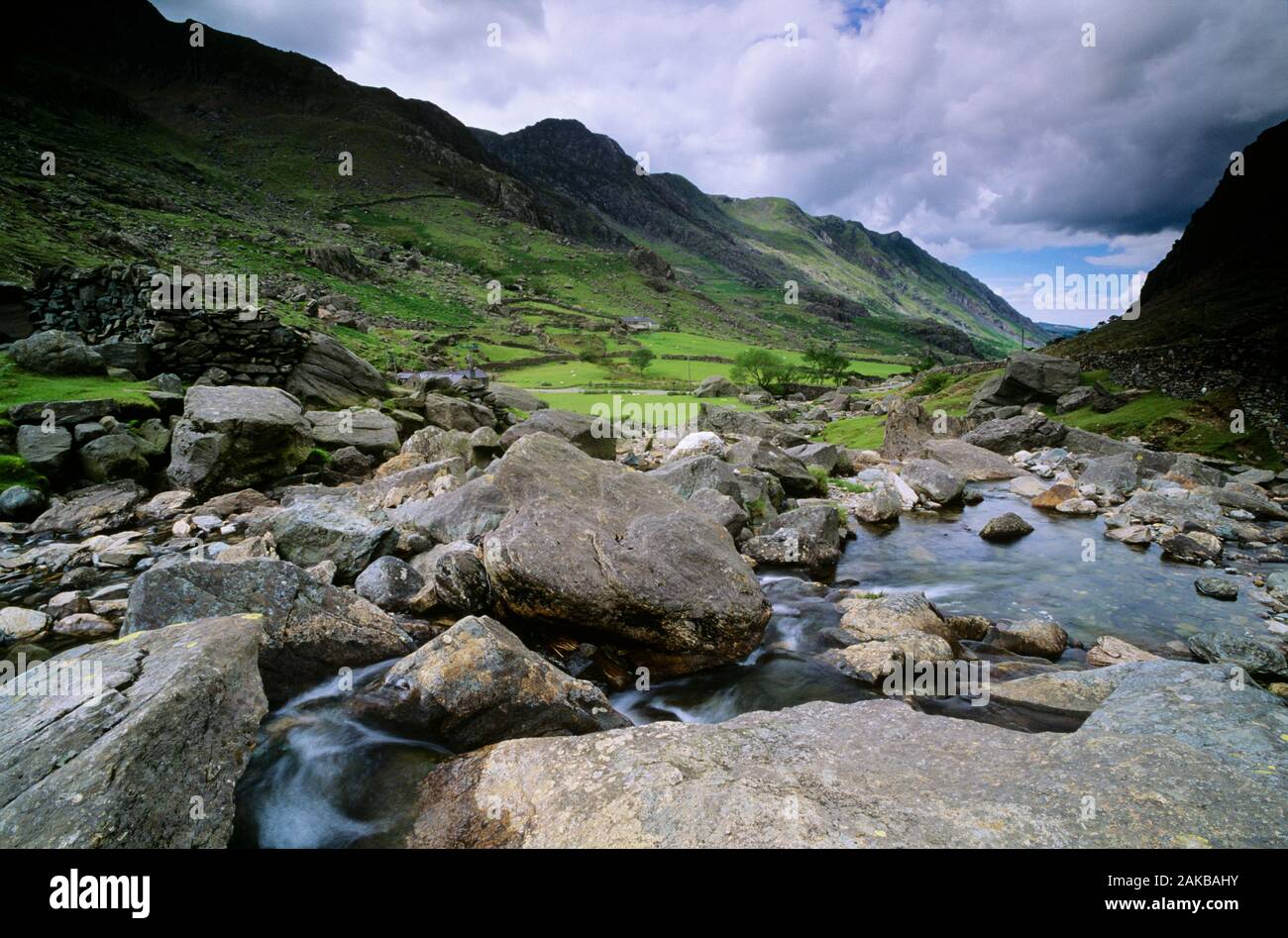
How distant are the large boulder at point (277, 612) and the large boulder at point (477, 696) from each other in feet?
3.69

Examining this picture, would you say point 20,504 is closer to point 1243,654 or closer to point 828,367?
point 1243,654

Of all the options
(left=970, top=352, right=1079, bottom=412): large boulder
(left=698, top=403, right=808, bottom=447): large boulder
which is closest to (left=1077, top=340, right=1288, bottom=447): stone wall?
(left=970, top=352, right=1079, bottom=412): large boulder

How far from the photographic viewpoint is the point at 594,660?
9.62 meters

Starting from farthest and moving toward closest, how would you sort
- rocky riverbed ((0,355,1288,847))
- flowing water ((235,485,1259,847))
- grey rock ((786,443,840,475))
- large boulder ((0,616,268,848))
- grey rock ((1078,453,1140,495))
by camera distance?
grey rock ((786,443,840,475)) < grey rock ((1078,453,1140,495)) < flowing water ((235,485,1259,847)) < rocky riverbed ((0,355,1288,847)) < large boulder ((0,616,268,848))

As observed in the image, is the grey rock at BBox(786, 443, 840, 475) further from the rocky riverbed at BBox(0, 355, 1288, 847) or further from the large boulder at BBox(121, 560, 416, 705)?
the large boulder at BBox(121, 560, 416, 705)

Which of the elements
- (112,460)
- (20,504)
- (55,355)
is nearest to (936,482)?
(112,460)

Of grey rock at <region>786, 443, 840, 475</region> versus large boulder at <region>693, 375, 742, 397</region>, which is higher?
large boulder at <region>693, 375, 742, 397</region>

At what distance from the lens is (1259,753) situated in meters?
4.94

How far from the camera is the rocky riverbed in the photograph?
15.5 ft

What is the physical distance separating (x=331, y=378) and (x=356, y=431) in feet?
22.3

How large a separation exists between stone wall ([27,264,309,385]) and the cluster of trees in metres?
73.0

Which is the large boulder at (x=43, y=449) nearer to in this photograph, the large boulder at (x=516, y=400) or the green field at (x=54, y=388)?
the green field at (x=54, y=388)

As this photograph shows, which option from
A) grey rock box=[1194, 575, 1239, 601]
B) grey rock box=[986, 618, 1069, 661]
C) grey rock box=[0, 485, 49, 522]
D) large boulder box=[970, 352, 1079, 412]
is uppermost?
large boulder box=[970, 352, 1079, 412]
